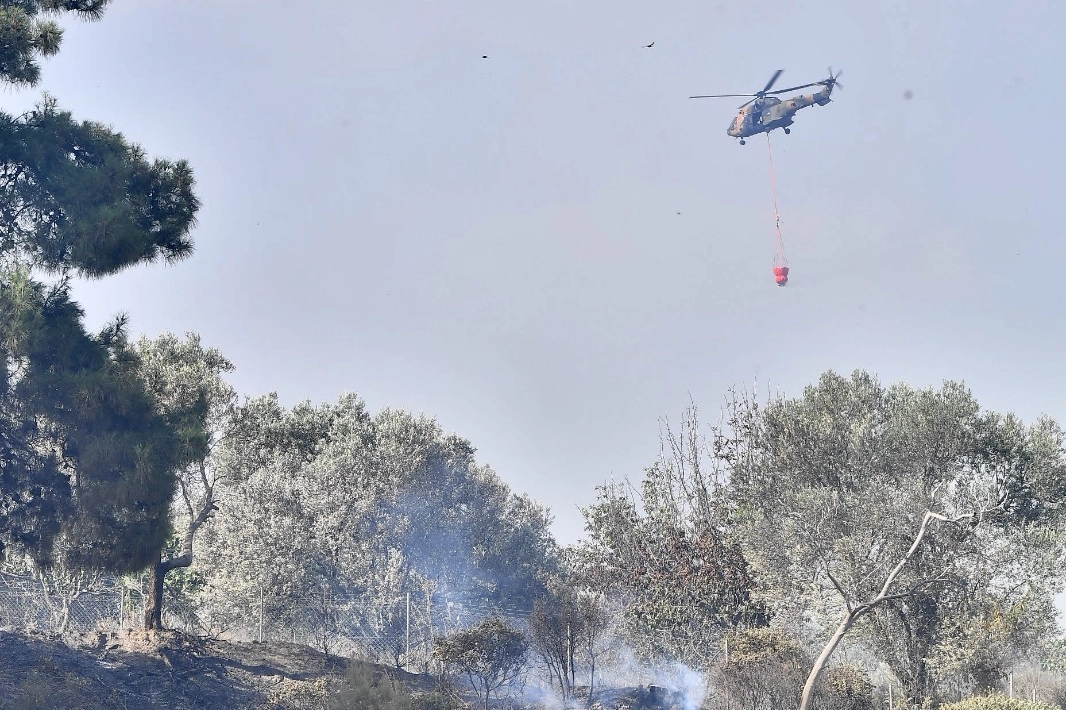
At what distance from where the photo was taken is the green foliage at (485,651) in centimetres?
2564

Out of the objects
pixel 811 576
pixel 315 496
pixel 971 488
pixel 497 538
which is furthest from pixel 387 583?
pixel 971 488

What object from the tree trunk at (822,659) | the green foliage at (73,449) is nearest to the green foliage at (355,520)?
the tree trunk at (822,659)

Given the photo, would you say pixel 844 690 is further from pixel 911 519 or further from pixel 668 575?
pixel 668 575

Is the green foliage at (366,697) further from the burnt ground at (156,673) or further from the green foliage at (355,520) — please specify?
the green foliage at (355,520)

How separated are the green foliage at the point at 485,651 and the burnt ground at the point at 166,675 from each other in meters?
2.98

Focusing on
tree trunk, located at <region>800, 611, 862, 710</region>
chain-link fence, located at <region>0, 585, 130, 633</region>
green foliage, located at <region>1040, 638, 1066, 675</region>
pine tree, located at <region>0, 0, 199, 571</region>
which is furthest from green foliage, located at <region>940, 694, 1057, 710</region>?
chain-link fence, located at <region>0, 585, 130, 633</region>

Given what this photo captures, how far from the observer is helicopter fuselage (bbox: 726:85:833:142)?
44.8 meters

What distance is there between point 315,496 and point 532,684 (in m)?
9.77

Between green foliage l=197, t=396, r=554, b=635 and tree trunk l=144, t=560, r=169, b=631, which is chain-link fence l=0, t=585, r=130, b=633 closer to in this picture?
tree trunk l=144, t=560, r=169, b=631

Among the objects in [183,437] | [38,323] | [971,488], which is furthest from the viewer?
[971,488]

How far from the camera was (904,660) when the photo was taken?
2673 cm

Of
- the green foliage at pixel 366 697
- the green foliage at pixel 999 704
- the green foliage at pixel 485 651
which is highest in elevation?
the green foliage at pixel 485 651

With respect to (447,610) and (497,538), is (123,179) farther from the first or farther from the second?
(497,538)

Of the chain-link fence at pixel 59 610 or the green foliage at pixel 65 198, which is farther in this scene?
the chain-link fence at pixel 59 610
